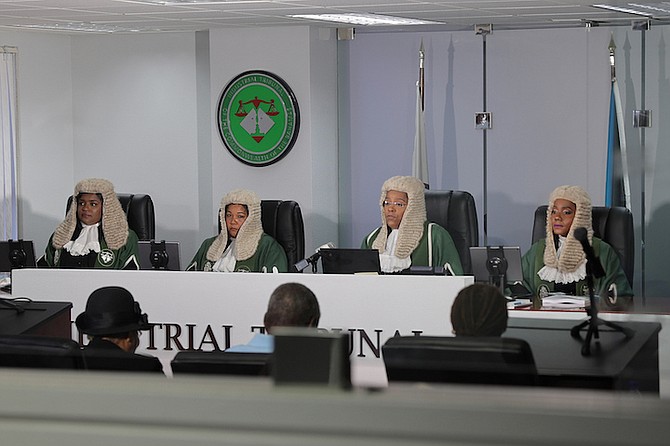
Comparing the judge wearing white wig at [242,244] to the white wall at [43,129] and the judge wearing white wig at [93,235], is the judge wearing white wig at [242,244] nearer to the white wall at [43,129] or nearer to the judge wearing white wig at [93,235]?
the judge wearing white wig at [93,235]

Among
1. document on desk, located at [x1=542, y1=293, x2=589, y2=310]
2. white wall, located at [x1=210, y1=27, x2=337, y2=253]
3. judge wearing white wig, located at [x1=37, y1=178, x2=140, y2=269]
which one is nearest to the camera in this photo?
document on desk, located at [x1=542, y1=293, x2=589, y2=310]

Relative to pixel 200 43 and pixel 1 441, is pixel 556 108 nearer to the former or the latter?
pixel 200 43

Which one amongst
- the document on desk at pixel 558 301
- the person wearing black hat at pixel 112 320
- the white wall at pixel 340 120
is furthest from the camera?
the white wall at pixel 340 120

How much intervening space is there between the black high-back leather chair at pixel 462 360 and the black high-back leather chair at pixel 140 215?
212 inches

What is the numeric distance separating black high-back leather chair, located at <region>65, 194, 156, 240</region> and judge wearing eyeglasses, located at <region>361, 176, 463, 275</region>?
1.61 meters

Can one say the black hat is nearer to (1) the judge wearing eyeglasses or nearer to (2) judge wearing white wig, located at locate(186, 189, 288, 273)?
(1) the judge wearing eyeglasses

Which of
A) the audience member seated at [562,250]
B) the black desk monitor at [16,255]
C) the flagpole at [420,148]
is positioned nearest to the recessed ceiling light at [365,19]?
the flagpole at [420,148]

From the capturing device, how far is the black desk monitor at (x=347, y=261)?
4.75m

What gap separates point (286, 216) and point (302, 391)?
564 cm

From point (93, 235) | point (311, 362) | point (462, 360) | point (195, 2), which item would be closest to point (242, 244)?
point (93, 235)

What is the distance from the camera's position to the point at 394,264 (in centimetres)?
556

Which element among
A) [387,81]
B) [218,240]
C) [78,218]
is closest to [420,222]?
[218,240]

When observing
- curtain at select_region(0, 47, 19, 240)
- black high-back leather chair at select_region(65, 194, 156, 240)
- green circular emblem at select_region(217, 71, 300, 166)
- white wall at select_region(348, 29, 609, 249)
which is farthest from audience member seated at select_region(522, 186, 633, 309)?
curtain at select_region(0, 47, 19, 240)

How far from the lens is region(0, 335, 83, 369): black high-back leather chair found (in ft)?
3.82
